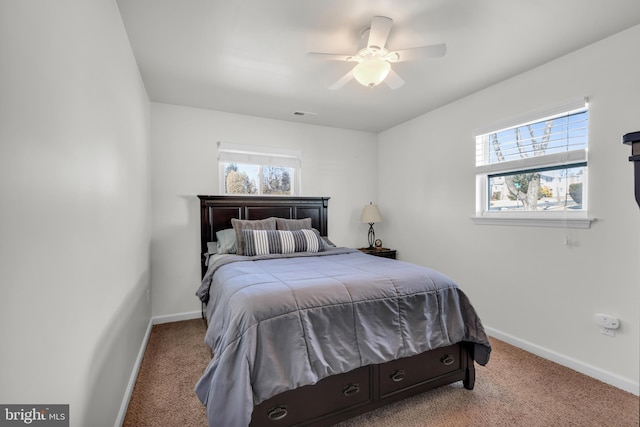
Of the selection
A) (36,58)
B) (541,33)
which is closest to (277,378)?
(36,58)

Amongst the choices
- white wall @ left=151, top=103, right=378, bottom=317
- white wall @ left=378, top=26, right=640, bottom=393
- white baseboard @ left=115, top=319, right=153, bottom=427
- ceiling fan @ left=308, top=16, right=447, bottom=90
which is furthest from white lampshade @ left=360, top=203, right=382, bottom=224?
white baseboard @ left=115, top=319, right=153, bottom=427

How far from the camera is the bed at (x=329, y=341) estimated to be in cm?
147

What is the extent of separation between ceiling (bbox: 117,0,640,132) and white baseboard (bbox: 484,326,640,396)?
2.41m

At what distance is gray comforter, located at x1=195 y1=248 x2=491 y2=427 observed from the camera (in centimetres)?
145

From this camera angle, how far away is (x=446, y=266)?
11.5 ft

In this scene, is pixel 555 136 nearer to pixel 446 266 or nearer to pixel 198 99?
pixel 446 266

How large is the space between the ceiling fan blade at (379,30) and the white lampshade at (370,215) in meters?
2.55

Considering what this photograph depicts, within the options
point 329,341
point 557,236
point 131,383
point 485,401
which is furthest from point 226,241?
point 557,236

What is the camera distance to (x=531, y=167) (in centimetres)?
268

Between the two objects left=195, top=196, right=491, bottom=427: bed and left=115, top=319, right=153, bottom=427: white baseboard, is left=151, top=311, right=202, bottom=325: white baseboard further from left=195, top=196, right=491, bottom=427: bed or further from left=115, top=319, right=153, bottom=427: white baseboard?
left=195, top=196, right=491, bottom=427: bed

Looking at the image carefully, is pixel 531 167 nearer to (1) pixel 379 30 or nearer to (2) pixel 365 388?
(1) pixel 379 30

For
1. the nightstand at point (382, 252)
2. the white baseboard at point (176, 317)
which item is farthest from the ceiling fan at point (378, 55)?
the white baseboard at point (176, 317)

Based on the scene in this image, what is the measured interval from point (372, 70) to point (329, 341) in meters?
1.79

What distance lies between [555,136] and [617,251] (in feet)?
3.30
